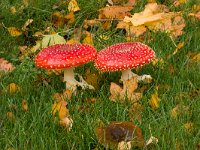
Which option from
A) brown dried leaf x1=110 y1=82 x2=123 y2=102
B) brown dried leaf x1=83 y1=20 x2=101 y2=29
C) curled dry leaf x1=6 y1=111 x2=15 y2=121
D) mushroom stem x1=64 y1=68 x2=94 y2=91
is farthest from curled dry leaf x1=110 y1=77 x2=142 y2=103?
brown dried leaf x1=83 y1=20 x2=101 y2=29

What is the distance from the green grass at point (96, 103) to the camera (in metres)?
2.87

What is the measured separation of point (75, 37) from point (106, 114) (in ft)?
4.59

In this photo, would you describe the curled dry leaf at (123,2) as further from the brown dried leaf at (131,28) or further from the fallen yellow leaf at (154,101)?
the fallen yellow leaf at (154,101)

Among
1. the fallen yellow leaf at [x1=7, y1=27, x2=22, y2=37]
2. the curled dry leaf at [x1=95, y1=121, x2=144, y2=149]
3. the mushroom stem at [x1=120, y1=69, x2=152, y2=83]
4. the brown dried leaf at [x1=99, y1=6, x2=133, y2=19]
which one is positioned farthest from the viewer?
the brown dried leaf at [x1=99, y1=6, x2=133, y2=19]

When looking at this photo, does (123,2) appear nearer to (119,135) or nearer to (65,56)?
(65,56)

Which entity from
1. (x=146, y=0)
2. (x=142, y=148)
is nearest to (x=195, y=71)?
(x=142, y=148)

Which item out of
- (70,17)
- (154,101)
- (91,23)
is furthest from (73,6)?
(154,101)

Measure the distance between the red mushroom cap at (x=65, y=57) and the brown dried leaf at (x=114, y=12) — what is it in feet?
4.37

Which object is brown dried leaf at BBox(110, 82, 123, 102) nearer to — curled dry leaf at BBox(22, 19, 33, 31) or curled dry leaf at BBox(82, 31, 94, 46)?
curled dry leaf at BBox(82, 31, 94, 46)

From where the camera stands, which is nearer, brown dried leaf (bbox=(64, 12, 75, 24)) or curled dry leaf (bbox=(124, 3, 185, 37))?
curled dry leaf (bbox=(124, 3, 185, 37))

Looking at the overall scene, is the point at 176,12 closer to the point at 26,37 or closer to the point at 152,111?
the point at 26,37

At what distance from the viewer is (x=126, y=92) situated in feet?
10.8

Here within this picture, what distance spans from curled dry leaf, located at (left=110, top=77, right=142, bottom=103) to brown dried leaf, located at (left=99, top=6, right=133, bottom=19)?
1.44m

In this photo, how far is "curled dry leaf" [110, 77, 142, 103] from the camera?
3.29 metres
